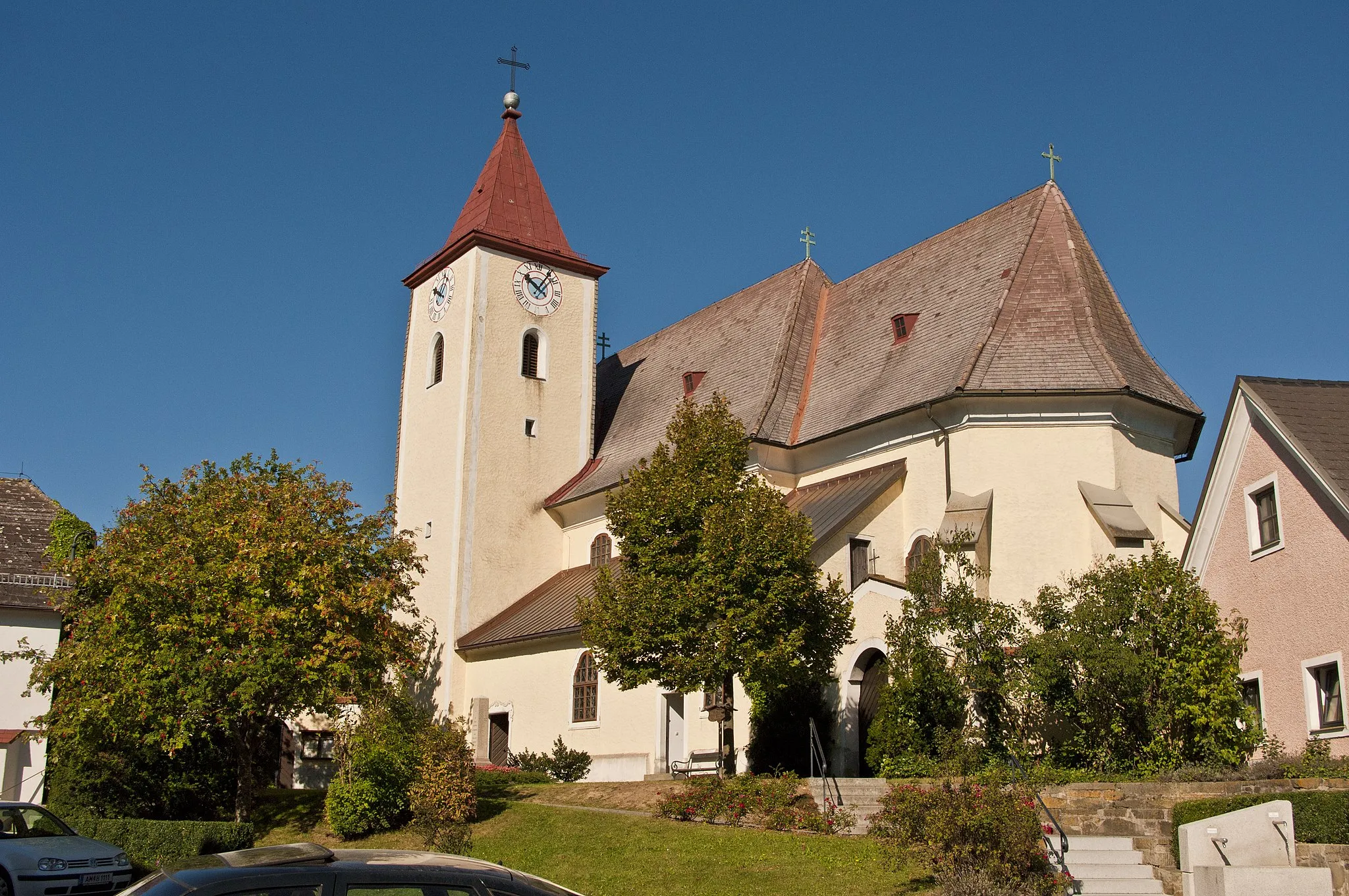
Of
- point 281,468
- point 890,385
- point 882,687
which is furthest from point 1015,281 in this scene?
point 281,468

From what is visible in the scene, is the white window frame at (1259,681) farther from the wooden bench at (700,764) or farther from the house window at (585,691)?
the house window at (585,691)

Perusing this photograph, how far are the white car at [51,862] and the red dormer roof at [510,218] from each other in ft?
78.0

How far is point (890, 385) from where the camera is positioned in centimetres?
2916

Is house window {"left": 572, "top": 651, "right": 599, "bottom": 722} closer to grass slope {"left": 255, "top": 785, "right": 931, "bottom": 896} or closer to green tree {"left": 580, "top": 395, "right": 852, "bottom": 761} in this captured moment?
green tree {"left": 580, "top": 395, "right": 852, "bottom": 761}

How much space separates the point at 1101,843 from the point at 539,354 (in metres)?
25.5

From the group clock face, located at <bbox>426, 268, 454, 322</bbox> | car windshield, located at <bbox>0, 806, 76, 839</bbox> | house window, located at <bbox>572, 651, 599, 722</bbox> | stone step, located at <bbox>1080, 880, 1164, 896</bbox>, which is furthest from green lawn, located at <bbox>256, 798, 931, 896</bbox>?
Result: clock face, located at <bbox>426, 268, 454, 322</bbox>

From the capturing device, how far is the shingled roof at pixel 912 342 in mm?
26562

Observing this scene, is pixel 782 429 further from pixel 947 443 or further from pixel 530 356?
pixel 530 356

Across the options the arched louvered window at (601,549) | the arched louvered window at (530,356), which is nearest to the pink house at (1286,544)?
the arched louvered window at (601,549)

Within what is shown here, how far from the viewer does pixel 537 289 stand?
38375mm

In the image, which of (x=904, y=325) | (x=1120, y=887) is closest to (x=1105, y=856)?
(x=1120, y=887)

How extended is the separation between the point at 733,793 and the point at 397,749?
252 inches

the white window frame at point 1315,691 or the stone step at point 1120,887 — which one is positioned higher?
the white window frame at point 1315,691

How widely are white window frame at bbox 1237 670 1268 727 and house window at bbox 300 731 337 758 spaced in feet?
77.0
